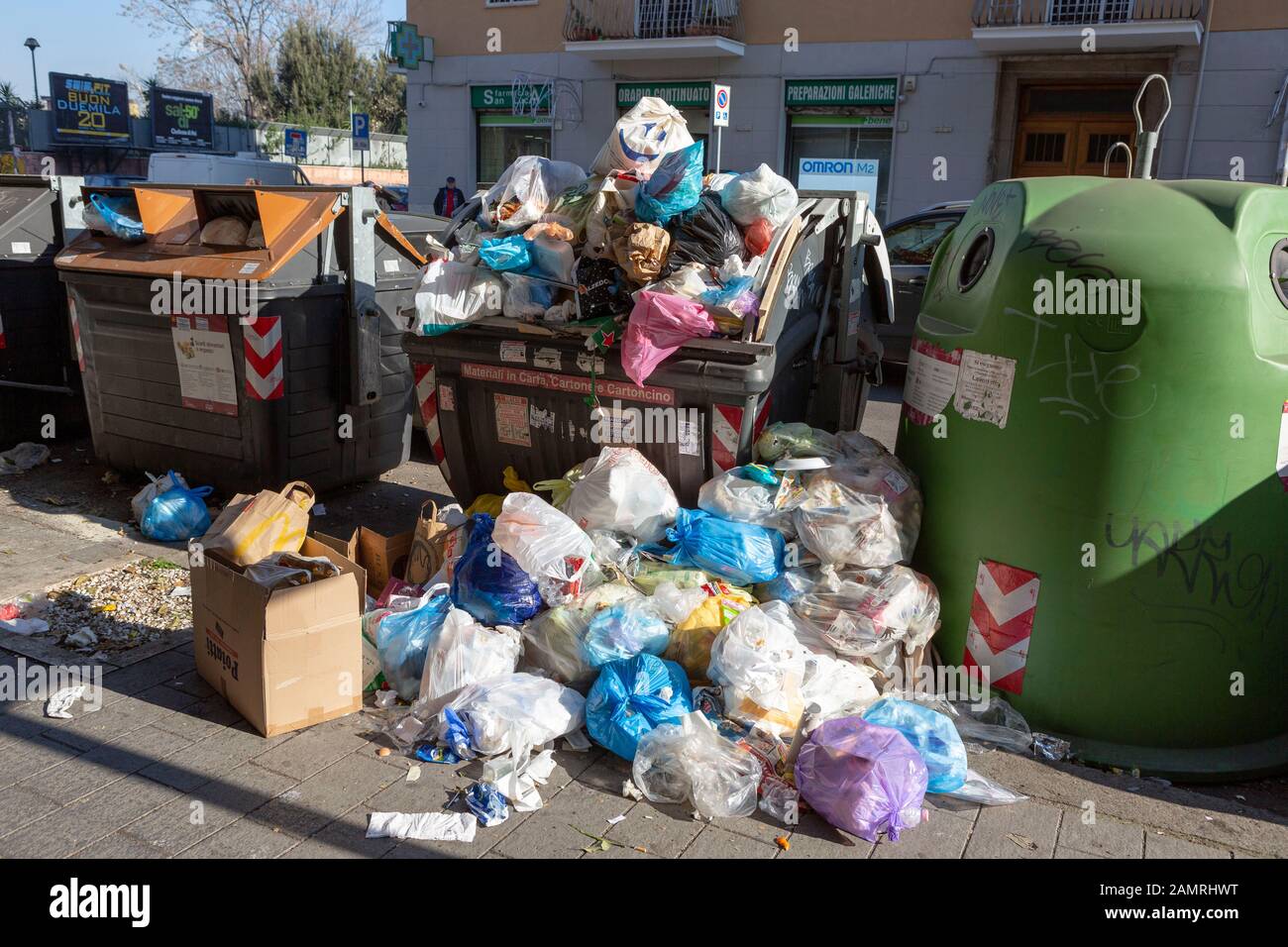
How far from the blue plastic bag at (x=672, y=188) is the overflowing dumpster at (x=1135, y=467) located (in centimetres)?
121

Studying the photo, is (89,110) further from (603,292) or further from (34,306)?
(603,292)

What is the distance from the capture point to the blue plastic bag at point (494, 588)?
3.71 m

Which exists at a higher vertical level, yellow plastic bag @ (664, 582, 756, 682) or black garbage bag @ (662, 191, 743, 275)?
black garbage bag @ (662, 191, 743, 275)

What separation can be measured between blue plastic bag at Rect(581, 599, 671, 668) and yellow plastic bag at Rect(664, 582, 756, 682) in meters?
0.05

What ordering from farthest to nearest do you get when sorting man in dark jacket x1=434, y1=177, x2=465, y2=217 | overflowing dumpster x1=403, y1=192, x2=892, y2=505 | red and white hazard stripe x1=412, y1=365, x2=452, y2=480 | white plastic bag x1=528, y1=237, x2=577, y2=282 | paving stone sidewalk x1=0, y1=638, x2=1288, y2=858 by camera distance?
1. man in dark jacket x1=434, y1=177, x2=465, y2=217
2. red and white hazard stripe x1=412, y1=365, x2=452, y2=480
3. white plastic bag x1=528, y1=237, x2=577, y2=282
4. overflowing dumpster x1=403, y1=192, x2=892, y2=505
5. paving stone sidewalk x1=0, y1=638, x2=1288, y2=858

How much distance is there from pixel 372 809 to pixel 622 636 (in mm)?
972

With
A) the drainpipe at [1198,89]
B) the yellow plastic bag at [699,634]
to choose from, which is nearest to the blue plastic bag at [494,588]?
the yellow plastic bag at [699,634]

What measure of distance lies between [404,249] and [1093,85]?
13.1 m

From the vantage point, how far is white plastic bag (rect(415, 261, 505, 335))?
174 inches

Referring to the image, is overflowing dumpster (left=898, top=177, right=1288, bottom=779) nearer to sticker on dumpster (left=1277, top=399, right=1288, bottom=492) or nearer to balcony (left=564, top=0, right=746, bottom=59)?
sticker on dumpster (left=1277, top=399, right=1288, bottom=492)

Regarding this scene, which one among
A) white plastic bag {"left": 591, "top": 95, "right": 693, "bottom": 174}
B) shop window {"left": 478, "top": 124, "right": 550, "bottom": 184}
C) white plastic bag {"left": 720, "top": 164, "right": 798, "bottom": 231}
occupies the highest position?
shop window {"left": 478, "top": 124, "right": 550, "bottom": 184}

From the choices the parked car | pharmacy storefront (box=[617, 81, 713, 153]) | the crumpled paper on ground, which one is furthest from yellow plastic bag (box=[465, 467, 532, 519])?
pharmacy storefront (box=[617, 81, 713, 153])

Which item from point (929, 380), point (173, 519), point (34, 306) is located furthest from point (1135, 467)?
point (34, 306)

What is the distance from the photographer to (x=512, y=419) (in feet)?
15.1
